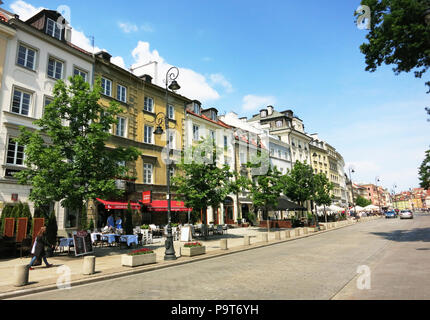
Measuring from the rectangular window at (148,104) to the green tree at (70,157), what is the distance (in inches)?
472

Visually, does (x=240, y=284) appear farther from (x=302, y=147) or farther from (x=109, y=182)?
(x=302, y=147)

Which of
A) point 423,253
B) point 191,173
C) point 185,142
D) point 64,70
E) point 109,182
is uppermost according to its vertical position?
point 64,70

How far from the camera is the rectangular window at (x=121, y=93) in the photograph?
81.2 feet

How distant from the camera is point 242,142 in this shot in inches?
1531

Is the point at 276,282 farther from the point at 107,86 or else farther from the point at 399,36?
the point at 107,86

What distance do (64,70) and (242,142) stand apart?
2392cm

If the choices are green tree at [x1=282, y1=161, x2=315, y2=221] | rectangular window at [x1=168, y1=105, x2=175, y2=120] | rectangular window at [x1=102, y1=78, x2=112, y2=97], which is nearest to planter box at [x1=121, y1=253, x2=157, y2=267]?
rectangular window at [x1=102, y1=78, x2=112, y2=97]

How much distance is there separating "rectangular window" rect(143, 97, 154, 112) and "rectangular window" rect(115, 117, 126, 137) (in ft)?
10.2

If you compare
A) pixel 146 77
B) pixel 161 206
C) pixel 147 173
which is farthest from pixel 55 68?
pixel 161 206

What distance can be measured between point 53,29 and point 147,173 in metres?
13.3

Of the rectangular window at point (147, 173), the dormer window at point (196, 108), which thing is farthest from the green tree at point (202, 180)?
the dormer window at point (196, 108)

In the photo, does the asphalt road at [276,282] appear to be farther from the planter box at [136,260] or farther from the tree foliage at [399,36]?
the tree foliage at [399,36]
